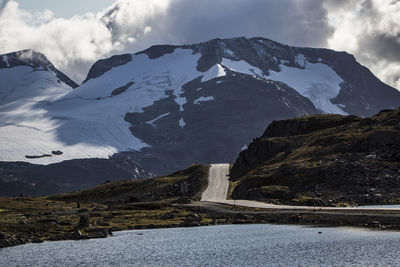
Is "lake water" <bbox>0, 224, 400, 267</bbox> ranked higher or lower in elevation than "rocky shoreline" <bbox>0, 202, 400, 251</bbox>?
lower

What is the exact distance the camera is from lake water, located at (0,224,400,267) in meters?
79.2

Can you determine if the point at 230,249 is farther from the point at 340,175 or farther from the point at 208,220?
the point at 340,175

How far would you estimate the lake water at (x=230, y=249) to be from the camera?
79188mm

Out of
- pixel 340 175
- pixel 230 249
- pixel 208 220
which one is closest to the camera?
pixel 230 249

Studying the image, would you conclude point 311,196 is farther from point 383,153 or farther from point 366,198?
point 383,153

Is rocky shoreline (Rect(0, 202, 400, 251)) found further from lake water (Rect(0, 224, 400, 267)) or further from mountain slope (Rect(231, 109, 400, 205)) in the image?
mountain slope (Rect(231, 109, 400, 205))

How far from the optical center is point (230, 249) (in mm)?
93938

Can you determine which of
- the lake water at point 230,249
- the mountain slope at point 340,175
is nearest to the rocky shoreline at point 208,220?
the lake water at point 230,249

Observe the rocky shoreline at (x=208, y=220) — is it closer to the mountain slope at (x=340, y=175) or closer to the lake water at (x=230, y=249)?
the lake water at (x=230, y=249)

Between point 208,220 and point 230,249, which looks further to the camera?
point 208,220

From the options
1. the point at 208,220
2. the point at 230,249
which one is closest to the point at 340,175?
the point at 208,220

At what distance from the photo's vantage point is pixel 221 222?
450 ft

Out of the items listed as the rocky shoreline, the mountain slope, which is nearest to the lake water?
the rocky shoreline

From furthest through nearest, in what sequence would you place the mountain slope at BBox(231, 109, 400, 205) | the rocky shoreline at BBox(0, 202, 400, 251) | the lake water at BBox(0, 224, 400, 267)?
the mountain slope at BBox(231, 109, 400, 205)
the rocky shoreline at BBox(0, 202, 400, 251)
the lake water at BBox(0, 224, 400, 267)
